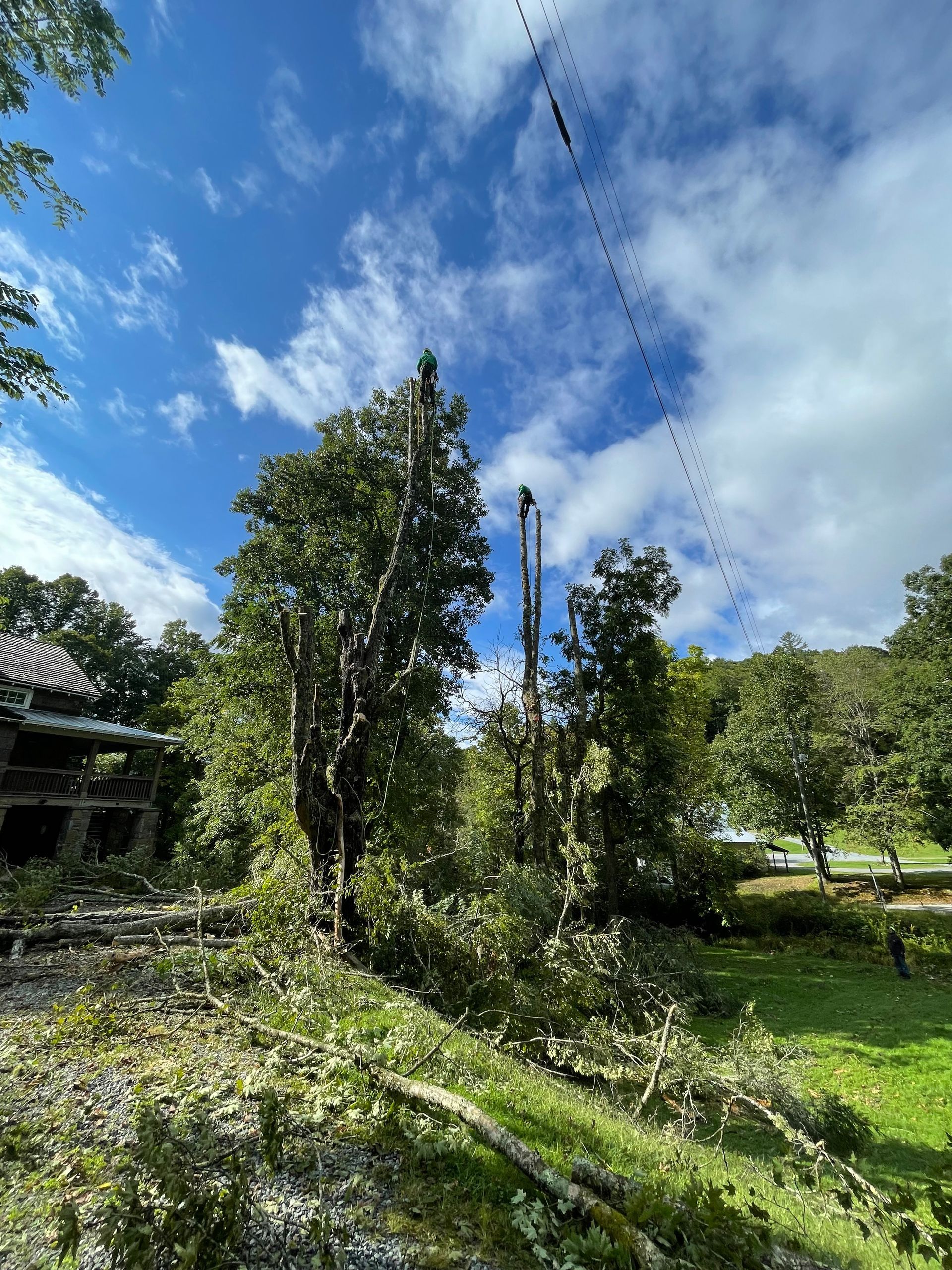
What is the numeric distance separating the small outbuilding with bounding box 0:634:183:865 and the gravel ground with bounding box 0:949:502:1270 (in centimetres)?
1342

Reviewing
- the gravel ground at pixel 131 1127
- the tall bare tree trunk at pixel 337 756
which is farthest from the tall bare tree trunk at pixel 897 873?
the gravel ground at pixel 131 1127

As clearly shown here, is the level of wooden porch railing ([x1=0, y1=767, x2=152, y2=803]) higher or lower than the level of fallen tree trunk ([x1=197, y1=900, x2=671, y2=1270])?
higher

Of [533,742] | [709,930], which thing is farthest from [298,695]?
[709,930]

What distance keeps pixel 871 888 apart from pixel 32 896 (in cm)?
2729

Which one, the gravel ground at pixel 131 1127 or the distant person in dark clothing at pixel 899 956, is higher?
the gravel ground at pixel 131 1127

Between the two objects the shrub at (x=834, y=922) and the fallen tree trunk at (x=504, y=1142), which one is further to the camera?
the shrub at (x=834, y=922)

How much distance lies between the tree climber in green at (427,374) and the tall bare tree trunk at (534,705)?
5.73 meters

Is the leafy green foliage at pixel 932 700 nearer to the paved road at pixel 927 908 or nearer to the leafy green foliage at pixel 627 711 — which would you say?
the paved road at pixel 927 908

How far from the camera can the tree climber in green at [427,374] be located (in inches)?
335

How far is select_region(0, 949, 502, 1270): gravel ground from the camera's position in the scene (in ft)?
6.86

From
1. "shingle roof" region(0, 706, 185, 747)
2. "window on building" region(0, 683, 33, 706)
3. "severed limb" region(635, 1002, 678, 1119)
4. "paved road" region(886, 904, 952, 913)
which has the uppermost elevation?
Result: "window on building" region(0, 683, 33, 706)

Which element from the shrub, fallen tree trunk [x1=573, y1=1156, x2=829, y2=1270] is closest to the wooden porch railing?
fallen tree trunk [x1=573, y1=1156, x2=829, y2=1270]

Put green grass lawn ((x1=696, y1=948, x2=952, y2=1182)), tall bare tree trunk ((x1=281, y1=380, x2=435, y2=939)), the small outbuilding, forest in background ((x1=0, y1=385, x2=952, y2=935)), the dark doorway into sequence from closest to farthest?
green grass lawn ((x1=696, y1=948, x2=952, y2=1182)) → tall bare tree trunk ((x1=281, y1=380, x2=435, y2=939)) → forest in background ((x1=0, y1=385, x2=952, y2=935)) → the small outbuilding → the dark doorway

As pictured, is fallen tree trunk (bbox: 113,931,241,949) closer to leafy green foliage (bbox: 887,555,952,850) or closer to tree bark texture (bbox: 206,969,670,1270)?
tree bark texture (bbox: 206,969,670,1270)
